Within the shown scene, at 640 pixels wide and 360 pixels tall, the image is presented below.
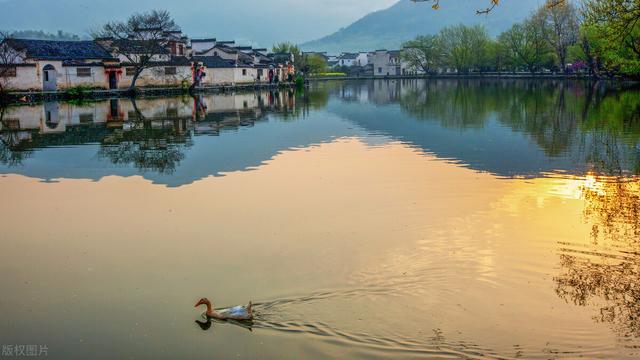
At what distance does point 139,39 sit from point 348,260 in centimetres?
5614

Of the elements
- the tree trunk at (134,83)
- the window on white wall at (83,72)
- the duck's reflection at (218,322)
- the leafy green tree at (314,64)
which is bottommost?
the duck's reflection at (218,322)

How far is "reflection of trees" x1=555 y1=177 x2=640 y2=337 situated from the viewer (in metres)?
8.73

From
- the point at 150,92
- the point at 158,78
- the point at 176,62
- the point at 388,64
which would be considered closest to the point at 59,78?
the point at 150,92

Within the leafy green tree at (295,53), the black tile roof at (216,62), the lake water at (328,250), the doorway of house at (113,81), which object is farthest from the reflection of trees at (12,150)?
the leafy green tree at (295,53)

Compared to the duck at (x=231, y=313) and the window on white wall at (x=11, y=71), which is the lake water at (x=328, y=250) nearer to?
the duck at (x=231, y=313)

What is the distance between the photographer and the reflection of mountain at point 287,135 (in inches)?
790

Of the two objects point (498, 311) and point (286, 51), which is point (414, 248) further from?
point (286, 51)

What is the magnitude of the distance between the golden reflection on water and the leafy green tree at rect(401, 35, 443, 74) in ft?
358

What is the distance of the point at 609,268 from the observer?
1012cm

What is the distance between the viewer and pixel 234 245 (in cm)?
1181

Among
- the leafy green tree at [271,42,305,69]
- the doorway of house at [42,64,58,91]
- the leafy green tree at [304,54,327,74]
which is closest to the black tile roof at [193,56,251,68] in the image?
the doorway of house at [42,64,58,91]

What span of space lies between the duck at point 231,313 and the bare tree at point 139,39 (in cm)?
5400

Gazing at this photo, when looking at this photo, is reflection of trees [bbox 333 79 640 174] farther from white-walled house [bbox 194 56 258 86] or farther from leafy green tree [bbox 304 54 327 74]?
leafy green tree [bbox 304 54 327 74]

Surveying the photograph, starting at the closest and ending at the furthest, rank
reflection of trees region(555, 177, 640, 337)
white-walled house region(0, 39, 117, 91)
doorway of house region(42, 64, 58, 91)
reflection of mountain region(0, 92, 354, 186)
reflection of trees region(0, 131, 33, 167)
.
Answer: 1. reflection of trees region(555, 177, 640, 337)
2. reflection of mountain region(0, 92, 354, 186)
3. reflection of trees region(0, 131, 33, 167)
4. white-walled house region(0, 39, 117, 91)
5. doorway of house region(42, 64, 58, 91)
